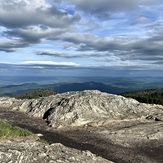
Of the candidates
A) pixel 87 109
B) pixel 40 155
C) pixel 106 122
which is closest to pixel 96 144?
pixel 106 122

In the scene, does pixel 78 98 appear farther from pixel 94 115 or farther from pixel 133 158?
pixel 133 158

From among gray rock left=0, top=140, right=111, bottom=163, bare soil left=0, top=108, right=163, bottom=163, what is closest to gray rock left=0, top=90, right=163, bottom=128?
bare soil left=0, top=108, right=163, bottom=163

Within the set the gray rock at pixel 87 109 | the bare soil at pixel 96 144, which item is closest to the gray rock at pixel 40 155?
the bare soil at pixel 96 144

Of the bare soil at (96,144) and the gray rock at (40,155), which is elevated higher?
the gray rock at (40,155)

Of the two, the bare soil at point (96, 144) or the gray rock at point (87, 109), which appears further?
the gray rock at point (87, 109)

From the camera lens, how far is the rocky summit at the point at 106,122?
108 feet

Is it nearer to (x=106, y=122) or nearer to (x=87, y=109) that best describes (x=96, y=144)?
(x=106, y=122)

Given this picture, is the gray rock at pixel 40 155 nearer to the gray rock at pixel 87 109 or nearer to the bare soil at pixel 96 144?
the bare soil at pixel 96 144

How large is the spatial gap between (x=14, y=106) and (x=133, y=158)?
37592 mm

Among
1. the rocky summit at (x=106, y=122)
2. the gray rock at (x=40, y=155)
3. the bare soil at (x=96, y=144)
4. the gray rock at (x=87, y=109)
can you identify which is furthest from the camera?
the gray rock at (x=87, y=109)

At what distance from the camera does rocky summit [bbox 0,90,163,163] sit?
33.0 meters

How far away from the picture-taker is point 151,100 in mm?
110000

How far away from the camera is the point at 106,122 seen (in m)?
45.0

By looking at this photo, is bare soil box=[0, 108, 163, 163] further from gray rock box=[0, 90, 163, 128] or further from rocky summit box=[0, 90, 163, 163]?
gray rock box=[0, 90, 163, 128]
